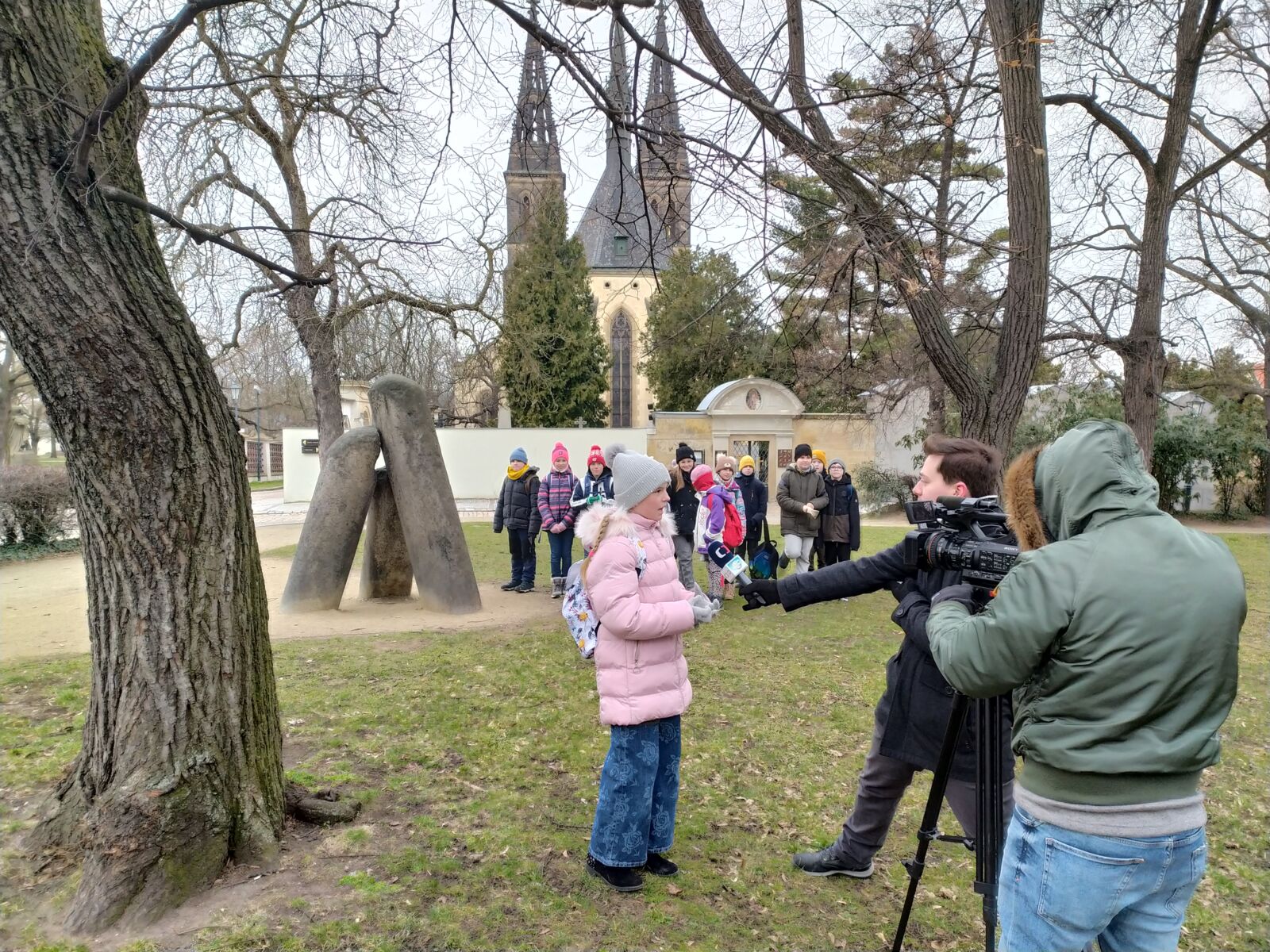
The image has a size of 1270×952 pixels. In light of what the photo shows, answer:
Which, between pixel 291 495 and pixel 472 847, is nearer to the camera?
pixel 472 847

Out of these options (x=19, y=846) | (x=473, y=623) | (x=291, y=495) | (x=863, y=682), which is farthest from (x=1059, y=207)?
(x=291, y=495)

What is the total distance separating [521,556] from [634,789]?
7.33 metres

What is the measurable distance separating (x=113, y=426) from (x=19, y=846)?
178 centimetres

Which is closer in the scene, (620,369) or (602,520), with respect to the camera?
(602,520)

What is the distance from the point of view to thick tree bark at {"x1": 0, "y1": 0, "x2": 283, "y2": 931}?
9.42 feet

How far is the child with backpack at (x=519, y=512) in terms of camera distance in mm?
9984

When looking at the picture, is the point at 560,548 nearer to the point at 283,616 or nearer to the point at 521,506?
the point at 521,506

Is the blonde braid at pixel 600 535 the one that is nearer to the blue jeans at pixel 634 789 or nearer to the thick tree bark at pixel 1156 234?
the blue jeans at pixel 634 789

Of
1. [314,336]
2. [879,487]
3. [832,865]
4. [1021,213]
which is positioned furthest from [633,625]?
[879,487]

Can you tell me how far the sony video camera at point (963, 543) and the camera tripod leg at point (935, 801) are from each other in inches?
21.4

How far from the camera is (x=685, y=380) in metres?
34.2

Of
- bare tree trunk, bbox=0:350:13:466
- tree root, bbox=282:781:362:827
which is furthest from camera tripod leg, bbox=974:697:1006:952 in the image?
bare tree trunk, bbox=0:350:13:466

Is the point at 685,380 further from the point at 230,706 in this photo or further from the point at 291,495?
the point at 230,706

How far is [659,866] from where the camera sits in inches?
135
